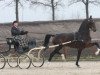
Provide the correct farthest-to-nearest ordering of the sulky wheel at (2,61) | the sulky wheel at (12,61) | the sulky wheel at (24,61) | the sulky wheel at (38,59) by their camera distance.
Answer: the sulky wheel at (12,61), the sulky wheel at (38,59), the sulky wheel at (2,61), the sulky wheel at (24,61)

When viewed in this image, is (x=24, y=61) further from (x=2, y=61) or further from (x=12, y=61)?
(x=12, y=61)

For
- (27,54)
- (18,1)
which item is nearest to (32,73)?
(27,54)

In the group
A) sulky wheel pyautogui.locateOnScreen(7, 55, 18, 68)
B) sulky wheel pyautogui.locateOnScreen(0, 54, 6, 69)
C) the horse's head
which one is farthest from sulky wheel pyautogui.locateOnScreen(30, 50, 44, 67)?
the horse's head

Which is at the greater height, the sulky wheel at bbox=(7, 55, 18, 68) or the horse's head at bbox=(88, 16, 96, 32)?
the horse's head at bbox=(88, 16, 96, 32)

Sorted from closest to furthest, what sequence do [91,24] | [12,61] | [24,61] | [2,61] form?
[24,61]
[91,24]
[2,61]
[12,61]

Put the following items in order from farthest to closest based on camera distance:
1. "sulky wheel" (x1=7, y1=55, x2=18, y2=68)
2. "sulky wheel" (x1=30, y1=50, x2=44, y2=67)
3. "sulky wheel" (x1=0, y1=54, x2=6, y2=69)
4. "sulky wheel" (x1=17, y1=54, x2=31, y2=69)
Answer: "sulky wheel" (x1=7, y1=55, x2=18, y2=68), "sulky wheel" (x1=30, y1=50, x2=44, y2=67), "sulky wheel" (x1=0, y1=54, x2=6, y2=69), "sulky wheel" (x1=17, y1=54, x2=31, y2=69)

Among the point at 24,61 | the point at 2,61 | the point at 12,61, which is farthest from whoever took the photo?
the point at 12,61

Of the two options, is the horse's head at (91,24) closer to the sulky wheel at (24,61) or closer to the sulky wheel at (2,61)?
the sulky wheel at (24,61)

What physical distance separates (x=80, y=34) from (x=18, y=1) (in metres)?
24.5

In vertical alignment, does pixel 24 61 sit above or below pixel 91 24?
below

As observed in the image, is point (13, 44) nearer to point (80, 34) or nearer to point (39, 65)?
point (39, 65)

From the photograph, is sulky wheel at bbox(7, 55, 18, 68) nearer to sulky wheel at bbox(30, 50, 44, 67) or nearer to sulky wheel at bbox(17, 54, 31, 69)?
sulky wheel at bbox(17, 54, 31, 69)

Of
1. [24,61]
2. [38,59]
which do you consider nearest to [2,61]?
[24,61]

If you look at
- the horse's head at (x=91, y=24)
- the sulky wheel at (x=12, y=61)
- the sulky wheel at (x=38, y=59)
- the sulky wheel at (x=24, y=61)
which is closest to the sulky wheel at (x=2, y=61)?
the sulky wheel at (x=12, y=61)
